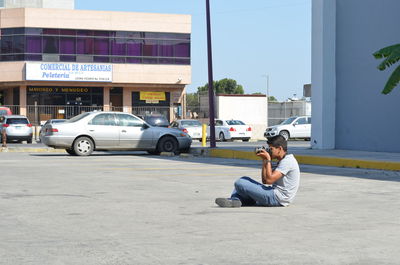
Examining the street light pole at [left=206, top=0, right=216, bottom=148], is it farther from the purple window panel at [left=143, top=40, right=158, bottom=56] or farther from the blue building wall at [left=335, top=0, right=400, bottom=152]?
the purple window panel at [left=143, top=40, right=158, bottom=56]

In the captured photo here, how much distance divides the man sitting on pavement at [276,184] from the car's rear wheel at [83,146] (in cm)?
1493

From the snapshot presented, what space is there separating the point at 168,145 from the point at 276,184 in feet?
52.8

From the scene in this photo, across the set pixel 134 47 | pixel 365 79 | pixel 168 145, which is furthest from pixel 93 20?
pixel 365 79

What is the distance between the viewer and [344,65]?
85.3ft

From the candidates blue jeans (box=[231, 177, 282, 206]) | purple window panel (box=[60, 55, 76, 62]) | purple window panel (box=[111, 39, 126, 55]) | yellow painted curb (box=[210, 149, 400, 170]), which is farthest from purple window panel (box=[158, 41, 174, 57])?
blue jeans (box=[231, 177, 282, 206])

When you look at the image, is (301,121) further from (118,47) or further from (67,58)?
(67,58)

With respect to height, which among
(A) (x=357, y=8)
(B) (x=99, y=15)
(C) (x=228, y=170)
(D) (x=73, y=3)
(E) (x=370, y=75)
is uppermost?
(D) (x=73, y=3)

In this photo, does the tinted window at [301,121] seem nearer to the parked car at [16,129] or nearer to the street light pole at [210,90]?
the parked car at [16,129]

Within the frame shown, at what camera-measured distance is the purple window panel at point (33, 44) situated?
54.5 meters

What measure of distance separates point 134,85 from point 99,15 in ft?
19.8

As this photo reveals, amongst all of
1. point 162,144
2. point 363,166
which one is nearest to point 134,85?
point 162,144

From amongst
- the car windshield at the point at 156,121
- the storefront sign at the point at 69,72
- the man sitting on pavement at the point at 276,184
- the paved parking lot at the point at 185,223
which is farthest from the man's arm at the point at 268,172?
the storefront sign at the point at 69,72

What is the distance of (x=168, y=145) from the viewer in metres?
25.7

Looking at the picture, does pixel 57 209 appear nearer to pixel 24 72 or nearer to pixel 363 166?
pixel 363 166
